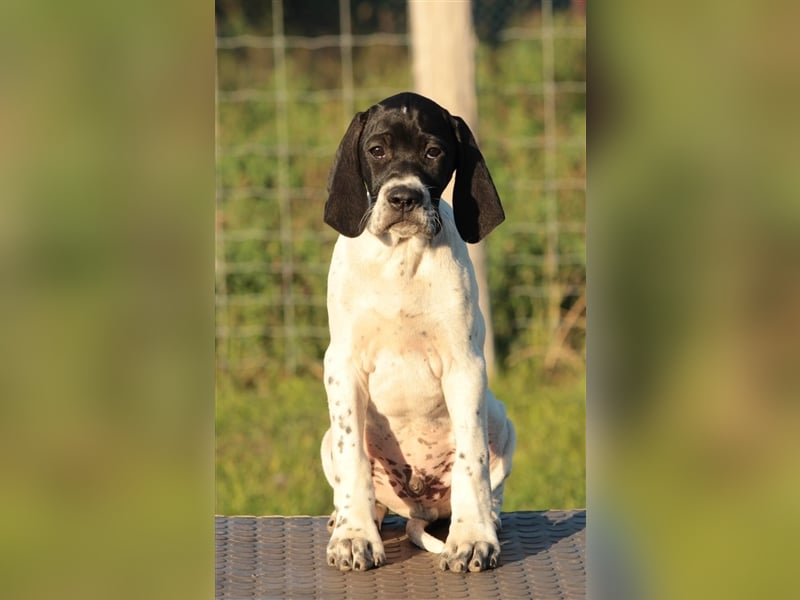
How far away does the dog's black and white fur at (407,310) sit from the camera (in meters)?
3.61

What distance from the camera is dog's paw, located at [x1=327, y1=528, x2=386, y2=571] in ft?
11.7

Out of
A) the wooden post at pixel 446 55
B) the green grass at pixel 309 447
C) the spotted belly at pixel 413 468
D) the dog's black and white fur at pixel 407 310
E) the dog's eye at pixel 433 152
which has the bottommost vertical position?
the green grass at pixel 309 447

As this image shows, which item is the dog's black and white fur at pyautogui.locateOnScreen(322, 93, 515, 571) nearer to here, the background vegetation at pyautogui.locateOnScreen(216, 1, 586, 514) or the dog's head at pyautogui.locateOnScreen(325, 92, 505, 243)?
the dog's head at pyautogui.locateOnScreen(325, 92, 505, 243)

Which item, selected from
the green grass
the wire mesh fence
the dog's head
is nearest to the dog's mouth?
the dog's head

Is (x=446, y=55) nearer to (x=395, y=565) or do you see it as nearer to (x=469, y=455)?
(x=469, y=455)

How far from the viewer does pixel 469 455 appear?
12.1 feet

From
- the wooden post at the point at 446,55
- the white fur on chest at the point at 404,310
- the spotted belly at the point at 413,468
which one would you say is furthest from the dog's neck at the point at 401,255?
the wooden post at the point at 446,55

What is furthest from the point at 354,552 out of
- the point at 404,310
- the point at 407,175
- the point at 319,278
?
the point at 319,278

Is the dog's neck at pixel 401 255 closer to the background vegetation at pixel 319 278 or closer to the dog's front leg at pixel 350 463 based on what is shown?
the dog's front leg at pixel 350 463

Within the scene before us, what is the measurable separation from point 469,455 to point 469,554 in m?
0.30
